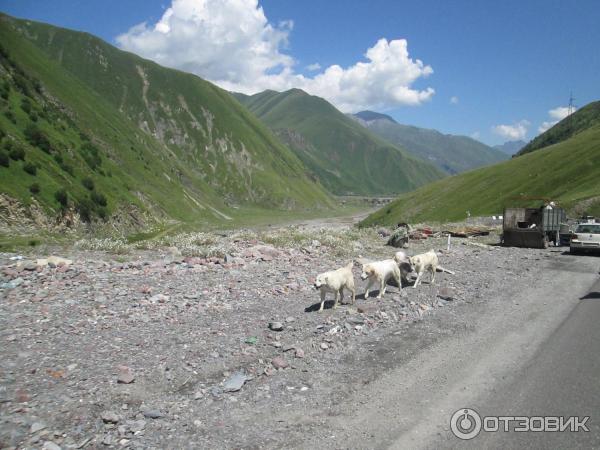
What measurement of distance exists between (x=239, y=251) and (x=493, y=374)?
15485mm

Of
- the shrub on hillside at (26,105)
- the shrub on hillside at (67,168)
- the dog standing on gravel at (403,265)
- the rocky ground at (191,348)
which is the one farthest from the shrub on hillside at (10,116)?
the dog standing on gravel at (403,265)

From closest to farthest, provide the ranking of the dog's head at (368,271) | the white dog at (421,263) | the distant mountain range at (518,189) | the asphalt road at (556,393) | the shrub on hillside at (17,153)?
the asphalt road at (556,393), the dog's head at (368,271), the white dog at (421,263), the shrub on hillside at (17,153), the distant mountain range at (518,189)

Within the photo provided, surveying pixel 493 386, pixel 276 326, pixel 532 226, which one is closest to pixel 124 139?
pixel 532 226

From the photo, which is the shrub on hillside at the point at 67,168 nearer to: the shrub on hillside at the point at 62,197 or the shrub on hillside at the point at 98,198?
the shrub on hillside at the point at 98,198

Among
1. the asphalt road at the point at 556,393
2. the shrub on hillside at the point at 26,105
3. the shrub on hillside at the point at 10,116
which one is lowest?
the asphalt road at the point at 556,393

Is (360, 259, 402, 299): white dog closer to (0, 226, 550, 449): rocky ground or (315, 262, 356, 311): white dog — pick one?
(0, 226, 550, 449): rocky ground

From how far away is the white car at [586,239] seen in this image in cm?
2620

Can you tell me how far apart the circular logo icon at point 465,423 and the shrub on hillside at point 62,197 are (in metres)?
46.3

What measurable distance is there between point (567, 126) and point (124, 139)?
576ft

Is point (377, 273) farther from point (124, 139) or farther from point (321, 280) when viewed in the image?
point (124, 139)

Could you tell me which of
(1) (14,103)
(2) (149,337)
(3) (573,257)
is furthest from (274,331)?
(1) (14,103)

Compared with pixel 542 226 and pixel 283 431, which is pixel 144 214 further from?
pixel 283 431

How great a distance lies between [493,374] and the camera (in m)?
8.45

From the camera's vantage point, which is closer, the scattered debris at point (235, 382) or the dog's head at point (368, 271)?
the scattered debris at point (235, 382)
